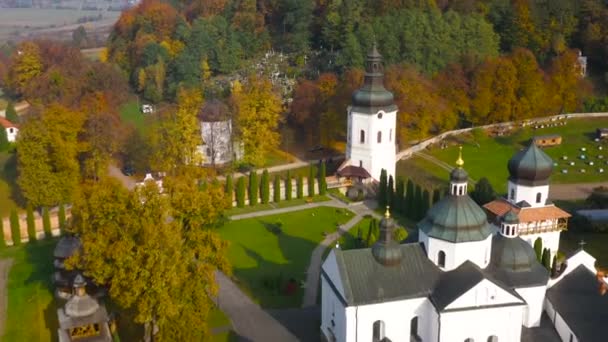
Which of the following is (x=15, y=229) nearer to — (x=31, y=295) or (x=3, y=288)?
(x=3, y=288)

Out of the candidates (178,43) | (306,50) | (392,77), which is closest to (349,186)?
(392,77)

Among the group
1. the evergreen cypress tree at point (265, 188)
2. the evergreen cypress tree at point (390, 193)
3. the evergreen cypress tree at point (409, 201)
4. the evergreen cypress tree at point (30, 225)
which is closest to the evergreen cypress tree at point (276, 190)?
the evergreen cypress tree at point (265, 188)

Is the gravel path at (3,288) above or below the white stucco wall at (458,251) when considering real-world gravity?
below

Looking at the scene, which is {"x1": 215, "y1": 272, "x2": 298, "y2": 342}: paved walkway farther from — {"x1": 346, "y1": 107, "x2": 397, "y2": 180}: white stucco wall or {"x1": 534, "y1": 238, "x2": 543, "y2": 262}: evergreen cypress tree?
{"x1": 346, "y1": 107, "x2": 397, "y2": 180}: white stucco wall

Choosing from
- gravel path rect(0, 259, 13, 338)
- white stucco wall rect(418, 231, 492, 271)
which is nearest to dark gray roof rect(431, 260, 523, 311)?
white stucco wall rect(418, 231, 492, 271)

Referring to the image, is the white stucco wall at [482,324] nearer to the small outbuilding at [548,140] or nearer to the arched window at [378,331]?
the arched window at [378,331]

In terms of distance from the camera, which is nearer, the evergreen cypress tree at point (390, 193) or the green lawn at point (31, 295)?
the green lawn at point (31, 295)
